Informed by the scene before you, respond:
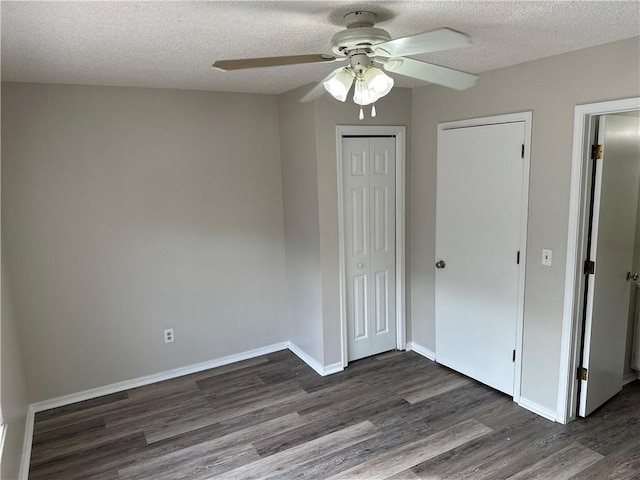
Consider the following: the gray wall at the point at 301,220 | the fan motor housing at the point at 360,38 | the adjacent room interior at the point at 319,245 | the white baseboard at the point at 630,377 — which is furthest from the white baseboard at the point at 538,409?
the fan motor housing at the point at 360,38

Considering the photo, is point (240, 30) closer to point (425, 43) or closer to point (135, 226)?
point (425, 43)

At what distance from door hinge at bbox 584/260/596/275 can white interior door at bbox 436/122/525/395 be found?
380mm

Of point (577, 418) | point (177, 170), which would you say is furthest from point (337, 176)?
point (577, 418)

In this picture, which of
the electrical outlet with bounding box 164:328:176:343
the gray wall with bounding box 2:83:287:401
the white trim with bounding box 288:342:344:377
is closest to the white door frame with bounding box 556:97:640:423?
the white trim with bounding box 288:342:344:377

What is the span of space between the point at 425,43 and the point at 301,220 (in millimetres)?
2364

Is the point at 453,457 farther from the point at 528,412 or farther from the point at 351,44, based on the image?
the point at 351,44

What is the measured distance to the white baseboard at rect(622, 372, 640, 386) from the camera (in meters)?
3.50

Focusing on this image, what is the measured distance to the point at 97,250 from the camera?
340cm

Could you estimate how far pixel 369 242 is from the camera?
3.92m

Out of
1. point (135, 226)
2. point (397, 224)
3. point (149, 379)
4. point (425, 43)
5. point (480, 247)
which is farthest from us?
point (397, 224)

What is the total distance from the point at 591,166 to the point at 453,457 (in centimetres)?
193

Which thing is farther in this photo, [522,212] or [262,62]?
[522,212]

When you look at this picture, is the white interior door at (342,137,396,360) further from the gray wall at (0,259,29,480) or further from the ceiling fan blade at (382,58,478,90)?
the gray wall at (0,259,29,480)

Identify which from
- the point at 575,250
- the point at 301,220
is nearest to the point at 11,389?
the point at 301,220
